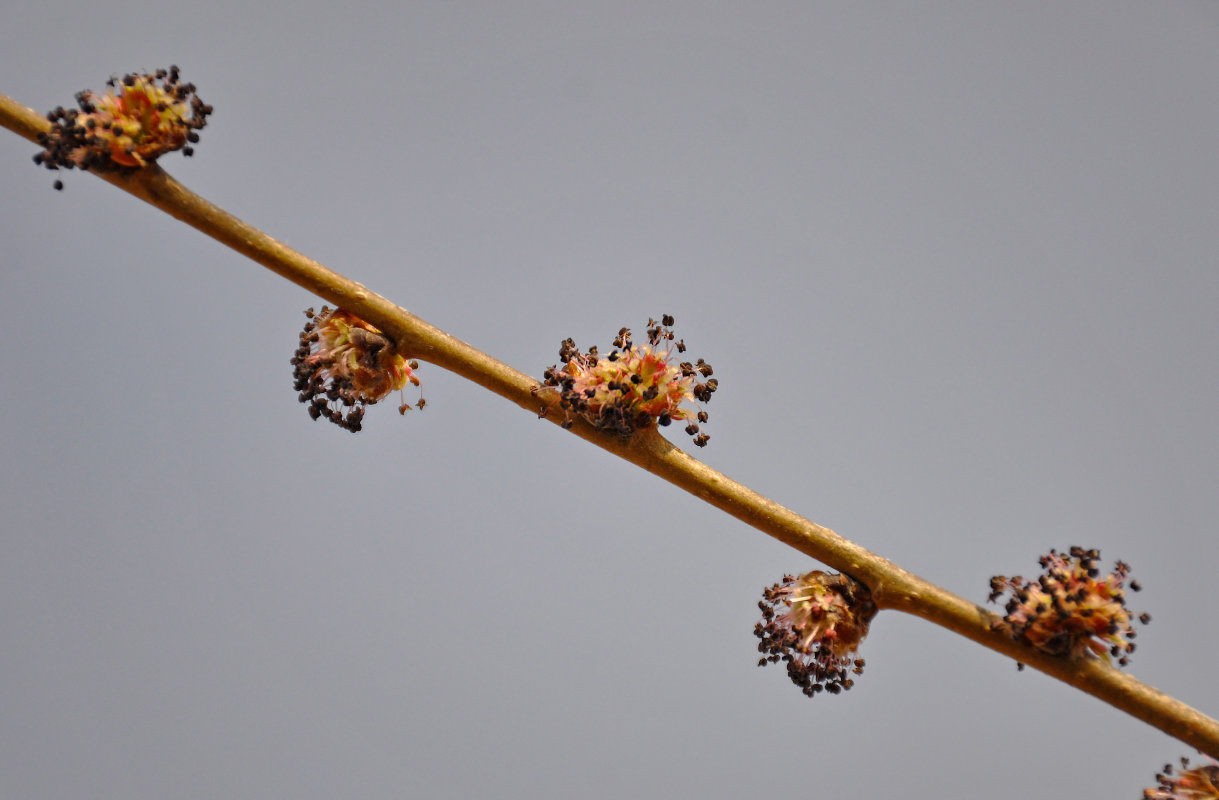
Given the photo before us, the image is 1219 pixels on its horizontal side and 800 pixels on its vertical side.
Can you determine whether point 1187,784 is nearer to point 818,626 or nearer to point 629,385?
point 818,626

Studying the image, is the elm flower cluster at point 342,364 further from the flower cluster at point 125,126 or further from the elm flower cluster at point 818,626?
the elm flower cluster at point 818,626

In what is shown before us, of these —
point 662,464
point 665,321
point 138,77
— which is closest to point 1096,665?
point 662,464

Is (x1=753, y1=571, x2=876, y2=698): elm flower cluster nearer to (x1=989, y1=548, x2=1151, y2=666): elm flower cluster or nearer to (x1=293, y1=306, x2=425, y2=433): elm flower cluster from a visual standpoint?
(x1=989, y1=548, x2=1151, y2=666): elm flower cluster

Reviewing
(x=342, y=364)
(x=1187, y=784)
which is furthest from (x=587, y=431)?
(x=1187, y=784)

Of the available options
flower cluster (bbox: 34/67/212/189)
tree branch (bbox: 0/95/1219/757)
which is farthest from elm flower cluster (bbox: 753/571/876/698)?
flower cluster (bbox: 34/67/212/189)

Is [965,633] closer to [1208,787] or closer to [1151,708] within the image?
[1151,708]

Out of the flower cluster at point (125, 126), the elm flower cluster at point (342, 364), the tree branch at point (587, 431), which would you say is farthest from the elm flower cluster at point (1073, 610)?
the flower cluster at point (125, 126)
